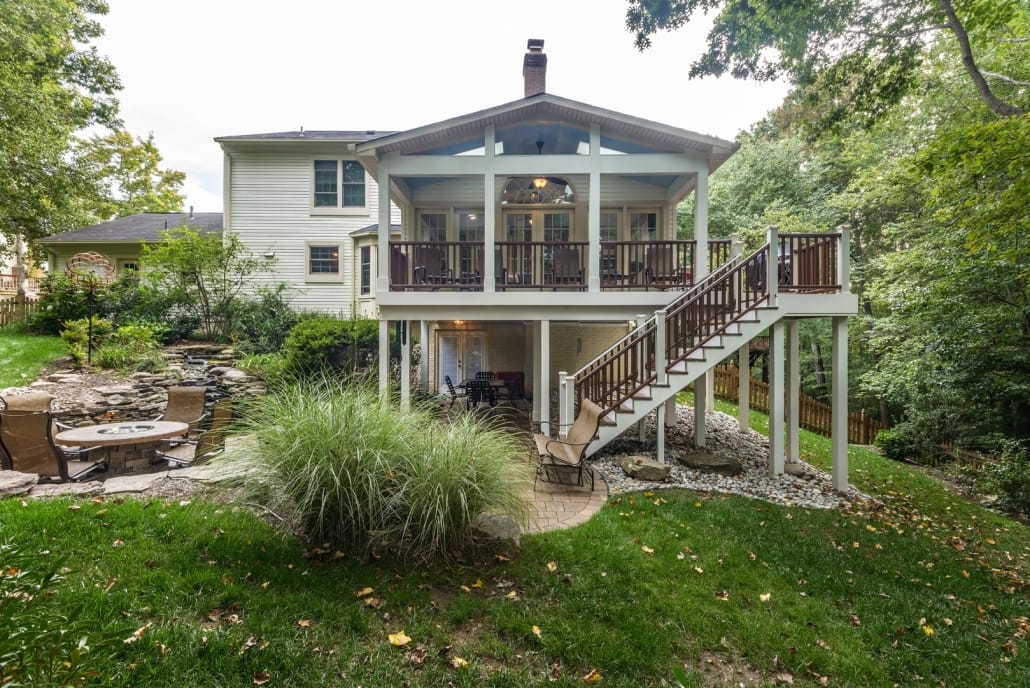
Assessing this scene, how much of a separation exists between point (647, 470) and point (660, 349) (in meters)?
1.81

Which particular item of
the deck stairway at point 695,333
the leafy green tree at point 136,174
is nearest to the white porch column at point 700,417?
the deck stairway at point 695,333

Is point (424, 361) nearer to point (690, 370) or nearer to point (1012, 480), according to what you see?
point (690, 370)

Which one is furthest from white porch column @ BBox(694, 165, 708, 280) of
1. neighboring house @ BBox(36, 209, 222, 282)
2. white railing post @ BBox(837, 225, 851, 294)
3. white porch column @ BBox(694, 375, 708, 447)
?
neighboring house @ BBox(36, 209, 222, 282)

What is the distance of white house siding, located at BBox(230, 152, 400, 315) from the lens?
14.7 meters

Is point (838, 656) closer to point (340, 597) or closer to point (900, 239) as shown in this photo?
point (340, 597)

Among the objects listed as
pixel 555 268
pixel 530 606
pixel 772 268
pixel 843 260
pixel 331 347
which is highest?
pixel 555 268

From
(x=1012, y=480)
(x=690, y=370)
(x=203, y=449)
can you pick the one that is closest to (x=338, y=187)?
(x=203, y=449)

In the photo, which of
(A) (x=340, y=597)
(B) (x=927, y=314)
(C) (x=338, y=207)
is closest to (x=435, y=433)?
(A) (x=340, y=597)

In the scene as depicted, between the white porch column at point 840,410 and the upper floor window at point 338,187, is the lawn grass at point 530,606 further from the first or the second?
the upper floor window at point 338,187

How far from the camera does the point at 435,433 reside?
12.8ft

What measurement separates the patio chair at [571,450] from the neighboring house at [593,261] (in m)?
0.28

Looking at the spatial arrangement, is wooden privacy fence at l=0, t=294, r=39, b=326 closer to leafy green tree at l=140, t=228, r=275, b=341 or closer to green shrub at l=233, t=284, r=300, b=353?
leafy green tree at l=140, t=228, r=275, b=341

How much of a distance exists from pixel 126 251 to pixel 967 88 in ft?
85.9

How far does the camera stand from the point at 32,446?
16.1 ft
